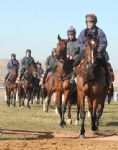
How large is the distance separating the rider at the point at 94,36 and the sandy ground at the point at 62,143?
206 centimetres

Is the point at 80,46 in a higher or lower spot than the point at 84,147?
higher

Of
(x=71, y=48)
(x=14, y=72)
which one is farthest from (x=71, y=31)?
(x=14, y=72)

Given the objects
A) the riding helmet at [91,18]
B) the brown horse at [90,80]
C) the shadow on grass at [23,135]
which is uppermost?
the riding helmet at [91,18]

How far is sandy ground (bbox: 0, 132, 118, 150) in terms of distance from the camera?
1298cm

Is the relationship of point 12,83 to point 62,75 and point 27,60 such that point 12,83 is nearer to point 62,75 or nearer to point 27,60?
point 27,60

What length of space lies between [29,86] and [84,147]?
20827 millimetres

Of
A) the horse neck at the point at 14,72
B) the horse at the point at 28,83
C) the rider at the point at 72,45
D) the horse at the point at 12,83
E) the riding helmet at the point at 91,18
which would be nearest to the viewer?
the riding helmet at the point at 91,18

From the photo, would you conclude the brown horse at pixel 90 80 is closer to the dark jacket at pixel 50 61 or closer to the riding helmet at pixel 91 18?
the riding helmet at pixel 91 18

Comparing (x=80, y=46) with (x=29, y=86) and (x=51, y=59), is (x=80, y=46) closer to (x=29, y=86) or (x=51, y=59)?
(x=51, y=59)

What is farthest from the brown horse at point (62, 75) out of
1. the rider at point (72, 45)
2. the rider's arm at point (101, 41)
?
the rider's arm at point (101, 41)

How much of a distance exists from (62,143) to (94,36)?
11.6 ft

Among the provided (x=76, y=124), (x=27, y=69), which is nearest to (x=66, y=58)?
(x=76, y=124)

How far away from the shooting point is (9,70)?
114 feet

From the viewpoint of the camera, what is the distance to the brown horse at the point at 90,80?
51.6 feet
